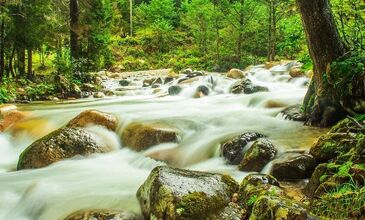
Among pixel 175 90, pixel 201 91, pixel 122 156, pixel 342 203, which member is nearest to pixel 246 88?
pixel 201 91

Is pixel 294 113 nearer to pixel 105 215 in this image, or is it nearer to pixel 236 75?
pixel 105 215

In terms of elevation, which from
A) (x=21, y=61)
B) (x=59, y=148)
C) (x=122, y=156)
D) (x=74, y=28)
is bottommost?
(x=122, y=156)

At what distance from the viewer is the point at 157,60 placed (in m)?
34.8

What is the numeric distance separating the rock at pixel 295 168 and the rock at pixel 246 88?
302 inches

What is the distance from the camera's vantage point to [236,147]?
6.05 metres

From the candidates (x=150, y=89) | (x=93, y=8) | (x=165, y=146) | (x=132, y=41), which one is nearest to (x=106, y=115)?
(x=165, y=146)

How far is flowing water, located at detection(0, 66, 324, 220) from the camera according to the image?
17.3 feet

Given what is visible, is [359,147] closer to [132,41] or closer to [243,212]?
[243,212]

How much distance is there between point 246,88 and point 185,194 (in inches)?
373

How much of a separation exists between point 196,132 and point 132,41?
32.7m

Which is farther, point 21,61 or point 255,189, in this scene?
point 21,61

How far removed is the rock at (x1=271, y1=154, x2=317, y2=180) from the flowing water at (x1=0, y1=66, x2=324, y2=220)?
0.54 metres

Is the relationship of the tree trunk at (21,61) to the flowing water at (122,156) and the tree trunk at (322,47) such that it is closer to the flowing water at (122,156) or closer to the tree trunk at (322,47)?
the flowing water at (122,156)

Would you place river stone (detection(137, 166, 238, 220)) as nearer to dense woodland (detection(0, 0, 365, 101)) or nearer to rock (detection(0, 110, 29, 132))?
dense woodland (detection(0, 0, 365, 101))
